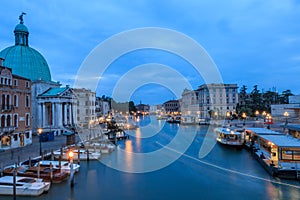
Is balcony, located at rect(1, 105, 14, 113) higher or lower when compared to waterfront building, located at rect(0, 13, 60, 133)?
lower

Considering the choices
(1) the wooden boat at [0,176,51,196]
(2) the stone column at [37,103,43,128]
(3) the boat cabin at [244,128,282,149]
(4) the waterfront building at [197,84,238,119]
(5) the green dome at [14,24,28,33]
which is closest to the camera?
(1) the wooden boat at [0,176,51,196]

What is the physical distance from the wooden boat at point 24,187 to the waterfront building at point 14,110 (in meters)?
12.3

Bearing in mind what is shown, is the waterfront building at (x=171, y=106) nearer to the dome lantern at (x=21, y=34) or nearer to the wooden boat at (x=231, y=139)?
the wooden boat at (x=231, y=139)

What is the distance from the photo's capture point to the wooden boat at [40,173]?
20.1 meters

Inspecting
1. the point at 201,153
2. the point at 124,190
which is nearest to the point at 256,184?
the point at 124,190

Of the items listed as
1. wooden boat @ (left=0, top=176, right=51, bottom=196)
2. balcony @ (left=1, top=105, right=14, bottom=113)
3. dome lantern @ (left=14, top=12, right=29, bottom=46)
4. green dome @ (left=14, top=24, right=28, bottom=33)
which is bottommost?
wooden boat @ (left=0, top=176, right=51, bottom=196)

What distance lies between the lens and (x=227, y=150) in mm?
36094

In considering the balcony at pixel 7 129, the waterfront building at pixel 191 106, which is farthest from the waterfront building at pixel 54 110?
the waterfront building at pixel 191 106

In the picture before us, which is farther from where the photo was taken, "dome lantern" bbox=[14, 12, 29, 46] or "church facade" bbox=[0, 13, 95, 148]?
"dome lantern" bbox=[14, 12, 29, 46]

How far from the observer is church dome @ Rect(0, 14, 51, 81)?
44678mm

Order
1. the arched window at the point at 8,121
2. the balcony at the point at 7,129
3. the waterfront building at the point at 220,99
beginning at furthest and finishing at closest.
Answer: the waterfront building at the point at 220,99 → the arched window at the point at 8,121 → the balcony at the point at 7,129

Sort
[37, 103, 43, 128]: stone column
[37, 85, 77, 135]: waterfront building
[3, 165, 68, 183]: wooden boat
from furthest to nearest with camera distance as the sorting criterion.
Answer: [37, 103, 43, 128]: stone column < [37, 85, 77, 135]: waterfront building < [3, 165, 68, 183]: wooden boat

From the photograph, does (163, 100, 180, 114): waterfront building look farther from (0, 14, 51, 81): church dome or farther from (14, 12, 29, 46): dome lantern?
(14, 12, 29, 46): dome lantern

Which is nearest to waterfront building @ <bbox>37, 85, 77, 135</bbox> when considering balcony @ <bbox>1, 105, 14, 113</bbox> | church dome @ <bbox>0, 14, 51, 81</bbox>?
church dome @ <bbox>0, 14, 51, 81</bbox>
